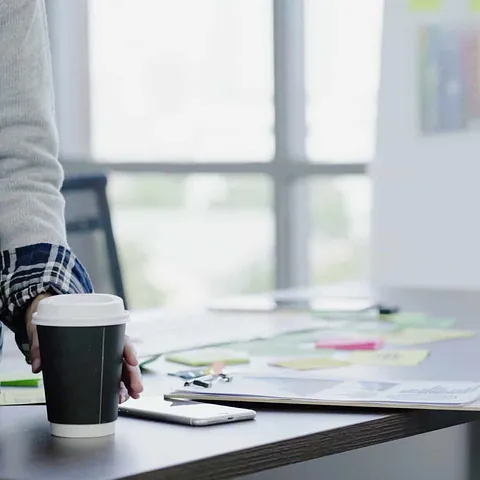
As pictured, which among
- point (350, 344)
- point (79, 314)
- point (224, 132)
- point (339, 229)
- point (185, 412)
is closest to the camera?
point (79, 314)

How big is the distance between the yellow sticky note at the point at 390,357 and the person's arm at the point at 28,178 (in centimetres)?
45

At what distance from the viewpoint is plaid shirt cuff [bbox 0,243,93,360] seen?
117 cm

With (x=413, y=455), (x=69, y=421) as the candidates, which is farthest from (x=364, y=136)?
(x=69, y=421)

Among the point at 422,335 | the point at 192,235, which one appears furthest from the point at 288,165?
the point at 422,335

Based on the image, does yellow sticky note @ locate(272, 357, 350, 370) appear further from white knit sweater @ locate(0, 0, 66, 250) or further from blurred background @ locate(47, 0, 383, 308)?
blurred background @ locate(47, 0, 383, 308)

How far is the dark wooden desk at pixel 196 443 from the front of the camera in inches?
37.0

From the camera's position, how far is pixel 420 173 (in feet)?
11.9

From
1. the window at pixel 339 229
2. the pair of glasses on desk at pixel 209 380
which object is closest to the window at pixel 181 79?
the window at pixel 339 229

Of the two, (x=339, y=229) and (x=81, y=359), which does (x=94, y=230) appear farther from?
(x=339, y=229)

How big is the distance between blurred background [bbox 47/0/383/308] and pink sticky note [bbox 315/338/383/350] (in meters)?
2.19

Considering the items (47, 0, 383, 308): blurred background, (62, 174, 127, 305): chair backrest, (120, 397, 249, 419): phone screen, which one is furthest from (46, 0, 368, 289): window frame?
(120, 397, 249, 419): phone screen

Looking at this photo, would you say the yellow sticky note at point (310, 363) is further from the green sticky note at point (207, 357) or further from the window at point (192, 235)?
the window at point (192, 235)

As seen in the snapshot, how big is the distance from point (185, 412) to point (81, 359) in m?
0.17

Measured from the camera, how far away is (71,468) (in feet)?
3.06
